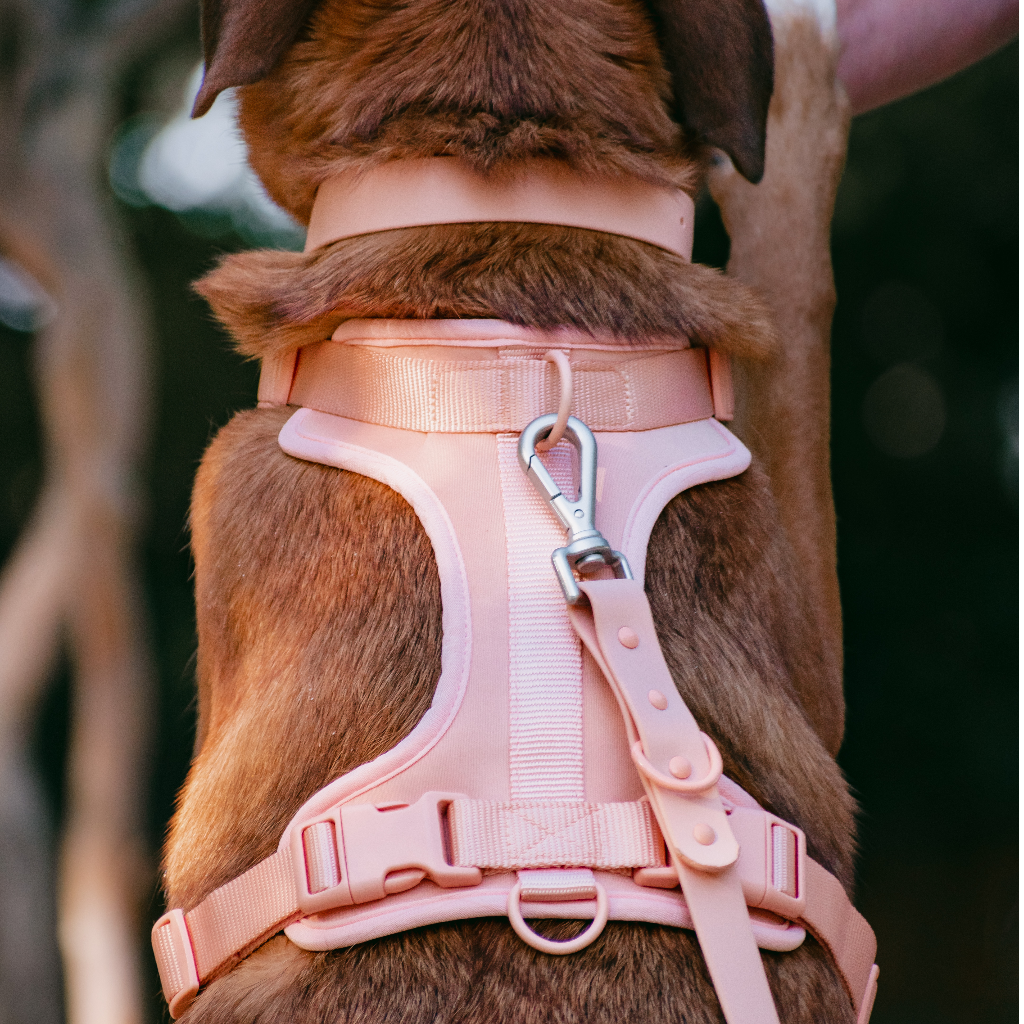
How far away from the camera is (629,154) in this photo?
1434 millimetres

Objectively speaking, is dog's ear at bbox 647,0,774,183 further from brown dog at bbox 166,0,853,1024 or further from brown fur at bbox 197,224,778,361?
brown fur at bbox 197,224,778,361

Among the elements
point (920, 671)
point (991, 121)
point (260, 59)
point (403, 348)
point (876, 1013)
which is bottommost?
point (876, 1013)

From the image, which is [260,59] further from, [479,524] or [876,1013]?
[876,1013]

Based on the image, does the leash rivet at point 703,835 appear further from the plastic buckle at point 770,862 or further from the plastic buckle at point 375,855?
the plastic buckle at point 375,855

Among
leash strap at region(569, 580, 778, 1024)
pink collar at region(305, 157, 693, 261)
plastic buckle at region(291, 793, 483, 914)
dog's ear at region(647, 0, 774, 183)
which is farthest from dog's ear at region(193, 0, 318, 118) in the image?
plastic buckle at region(291, 793, 483, 914)

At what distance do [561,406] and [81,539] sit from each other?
195 inches

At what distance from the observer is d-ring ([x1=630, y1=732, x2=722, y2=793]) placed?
3.57 ft

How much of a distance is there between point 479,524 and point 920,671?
6988 millimetres

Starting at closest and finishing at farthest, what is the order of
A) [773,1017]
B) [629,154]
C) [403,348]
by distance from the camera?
[773,1017] → [403,348] → [629,154]

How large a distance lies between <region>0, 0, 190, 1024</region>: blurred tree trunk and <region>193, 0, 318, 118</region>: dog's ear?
4309mm

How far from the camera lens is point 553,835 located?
1082mm

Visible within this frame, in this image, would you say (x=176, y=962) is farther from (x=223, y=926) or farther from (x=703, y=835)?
(x=703, y=835)

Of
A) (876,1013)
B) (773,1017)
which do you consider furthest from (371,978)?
(876,1013)

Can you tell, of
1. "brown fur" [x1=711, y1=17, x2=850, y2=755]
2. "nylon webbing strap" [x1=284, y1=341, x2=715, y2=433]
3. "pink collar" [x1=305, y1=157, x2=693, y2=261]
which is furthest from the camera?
"brown fur" [x1=711, y1=17, x2=850, y2=755]
